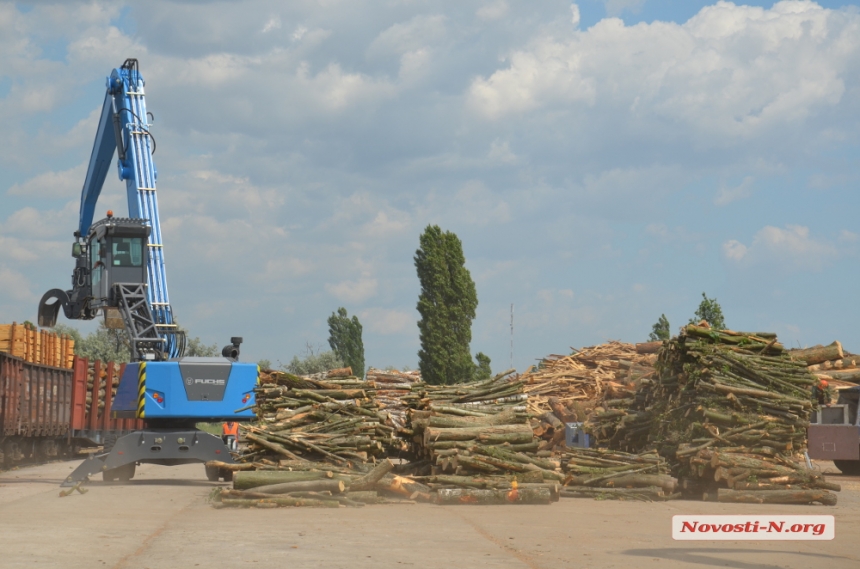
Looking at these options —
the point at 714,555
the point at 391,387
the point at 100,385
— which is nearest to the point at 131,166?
the point at 100,385

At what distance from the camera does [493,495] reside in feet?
47.8

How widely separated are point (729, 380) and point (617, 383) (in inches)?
296

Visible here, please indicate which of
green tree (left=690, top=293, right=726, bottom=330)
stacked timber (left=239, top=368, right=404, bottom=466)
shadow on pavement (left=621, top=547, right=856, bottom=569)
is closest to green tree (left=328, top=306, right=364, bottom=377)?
green tree (left=690, top=293, right=726, bottom=330)

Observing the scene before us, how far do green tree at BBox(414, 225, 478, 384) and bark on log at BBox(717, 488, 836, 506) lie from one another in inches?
1249

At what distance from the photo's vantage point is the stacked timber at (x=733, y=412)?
1533 cm

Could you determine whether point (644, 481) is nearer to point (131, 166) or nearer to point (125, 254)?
point (125, 254)

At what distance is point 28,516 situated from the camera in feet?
41.1

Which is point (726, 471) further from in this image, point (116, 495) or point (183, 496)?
point (116, 495)

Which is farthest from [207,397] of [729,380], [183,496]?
[729,380]

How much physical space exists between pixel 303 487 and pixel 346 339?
55511 millimetres

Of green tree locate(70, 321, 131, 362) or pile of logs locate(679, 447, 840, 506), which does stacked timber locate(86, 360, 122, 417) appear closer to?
pile of logs locate(679, 447, 840, 506)

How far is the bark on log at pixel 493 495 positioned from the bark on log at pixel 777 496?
276cm

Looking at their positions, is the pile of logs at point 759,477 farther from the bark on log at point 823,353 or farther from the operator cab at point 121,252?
the operator cab at point 121,252

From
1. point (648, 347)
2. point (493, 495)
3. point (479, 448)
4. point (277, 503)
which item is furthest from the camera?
point (648, 347)
